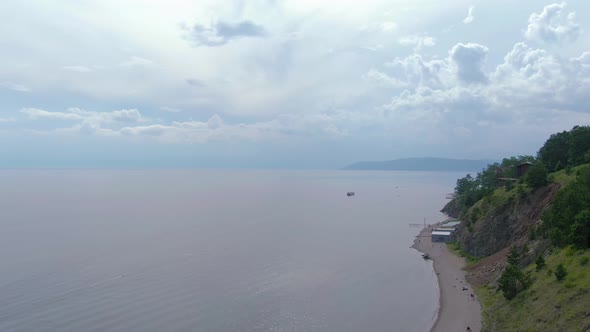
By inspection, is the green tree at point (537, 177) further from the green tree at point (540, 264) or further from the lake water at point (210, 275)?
the green tree at point (540, 264)

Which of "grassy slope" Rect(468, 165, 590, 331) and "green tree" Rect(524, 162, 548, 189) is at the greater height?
"green tree" Rect(524, 162, 548, 189)

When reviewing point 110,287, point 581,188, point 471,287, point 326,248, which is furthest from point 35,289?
point 581,188

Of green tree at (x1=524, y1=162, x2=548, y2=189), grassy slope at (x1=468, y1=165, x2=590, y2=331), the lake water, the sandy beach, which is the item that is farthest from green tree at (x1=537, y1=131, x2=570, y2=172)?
grassy slope at (x1=468, y1=165, x2=590, y2=331)

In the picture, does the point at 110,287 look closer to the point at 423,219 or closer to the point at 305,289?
the point at 305,289

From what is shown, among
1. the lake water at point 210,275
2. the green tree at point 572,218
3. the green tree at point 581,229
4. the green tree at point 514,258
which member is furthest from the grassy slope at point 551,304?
the lake water at point 210,275

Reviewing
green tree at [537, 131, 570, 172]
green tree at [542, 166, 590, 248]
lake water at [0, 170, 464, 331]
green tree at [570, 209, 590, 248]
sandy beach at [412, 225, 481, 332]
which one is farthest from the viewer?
green tree at [537, 131, 570, 172]

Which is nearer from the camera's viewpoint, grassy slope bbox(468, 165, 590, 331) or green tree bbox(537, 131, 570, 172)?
grassy slope bbox(468, 165, 590, 331)

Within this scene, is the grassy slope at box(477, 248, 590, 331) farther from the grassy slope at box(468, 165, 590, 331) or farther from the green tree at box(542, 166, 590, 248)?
the green tree at box(542, 166, 590, 248)
